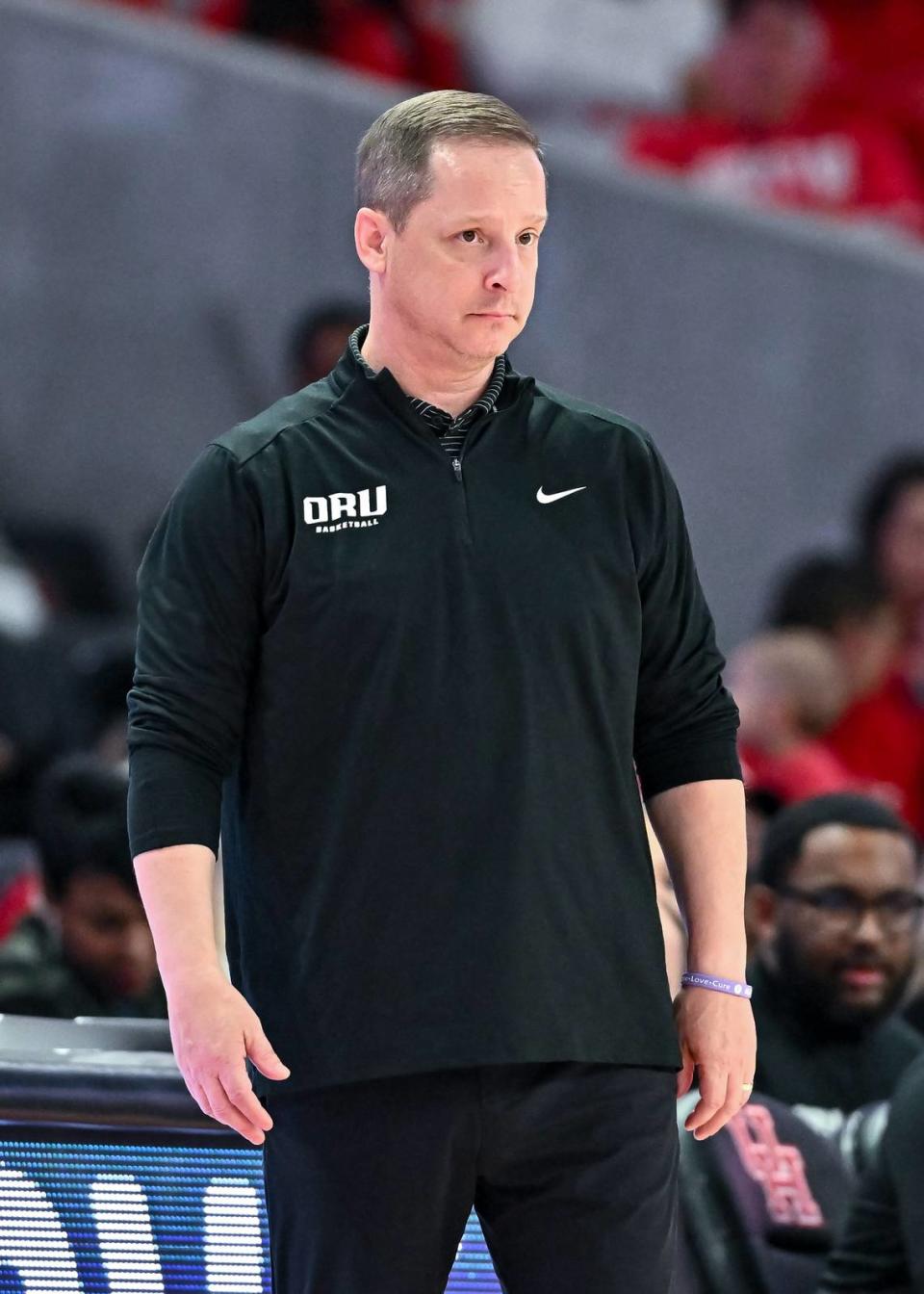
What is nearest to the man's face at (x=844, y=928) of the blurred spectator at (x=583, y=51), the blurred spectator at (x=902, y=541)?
the blurred spectator at (x=902, y=541)

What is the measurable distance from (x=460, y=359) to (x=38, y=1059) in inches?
35.0

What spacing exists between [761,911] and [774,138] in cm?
425

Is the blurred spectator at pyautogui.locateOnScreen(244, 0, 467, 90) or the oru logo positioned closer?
the oru logo

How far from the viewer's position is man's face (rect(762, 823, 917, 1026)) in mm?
4492

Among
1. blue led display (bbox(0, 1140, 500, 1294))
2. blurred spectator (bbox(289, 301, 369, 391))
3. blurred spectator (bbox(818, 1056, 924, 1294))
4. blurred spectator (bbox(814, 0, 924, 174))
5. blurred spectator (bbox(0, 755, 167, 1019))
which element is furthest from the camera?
blurred spectator (bbox(814, 0, 924, 174))

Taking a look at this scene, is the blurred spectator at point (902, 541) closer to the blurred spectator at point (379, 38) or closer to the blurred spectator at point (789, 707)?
the blurred spectator at point (789, 707)

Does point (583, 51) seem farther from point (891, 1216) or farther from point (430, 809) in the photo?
point (430, 809)

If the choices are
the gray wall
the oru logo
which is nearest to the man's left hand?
the oru logo

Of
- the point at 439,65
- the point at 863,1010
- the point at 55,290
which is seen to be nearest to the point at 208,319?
the point at 55,290

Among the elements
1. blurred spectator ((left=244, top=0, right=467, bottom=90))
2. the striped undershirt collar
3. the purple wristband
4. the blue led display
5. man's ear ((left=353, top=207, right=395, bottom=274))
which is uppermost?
blurred spectator ((left=244, top=0, right=467, bottom=90))

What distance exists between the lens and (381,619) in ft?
6.75

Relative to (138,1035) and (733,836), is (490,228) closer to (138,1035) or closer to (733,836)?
(733,836)

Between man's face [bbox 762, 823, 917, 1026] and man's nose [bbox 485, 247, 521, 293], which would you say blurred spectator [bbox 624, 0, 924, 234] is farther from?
man's nose [bbox 485, 247, 521, 293]

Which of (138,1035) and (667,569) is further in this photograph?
(138,1035)
